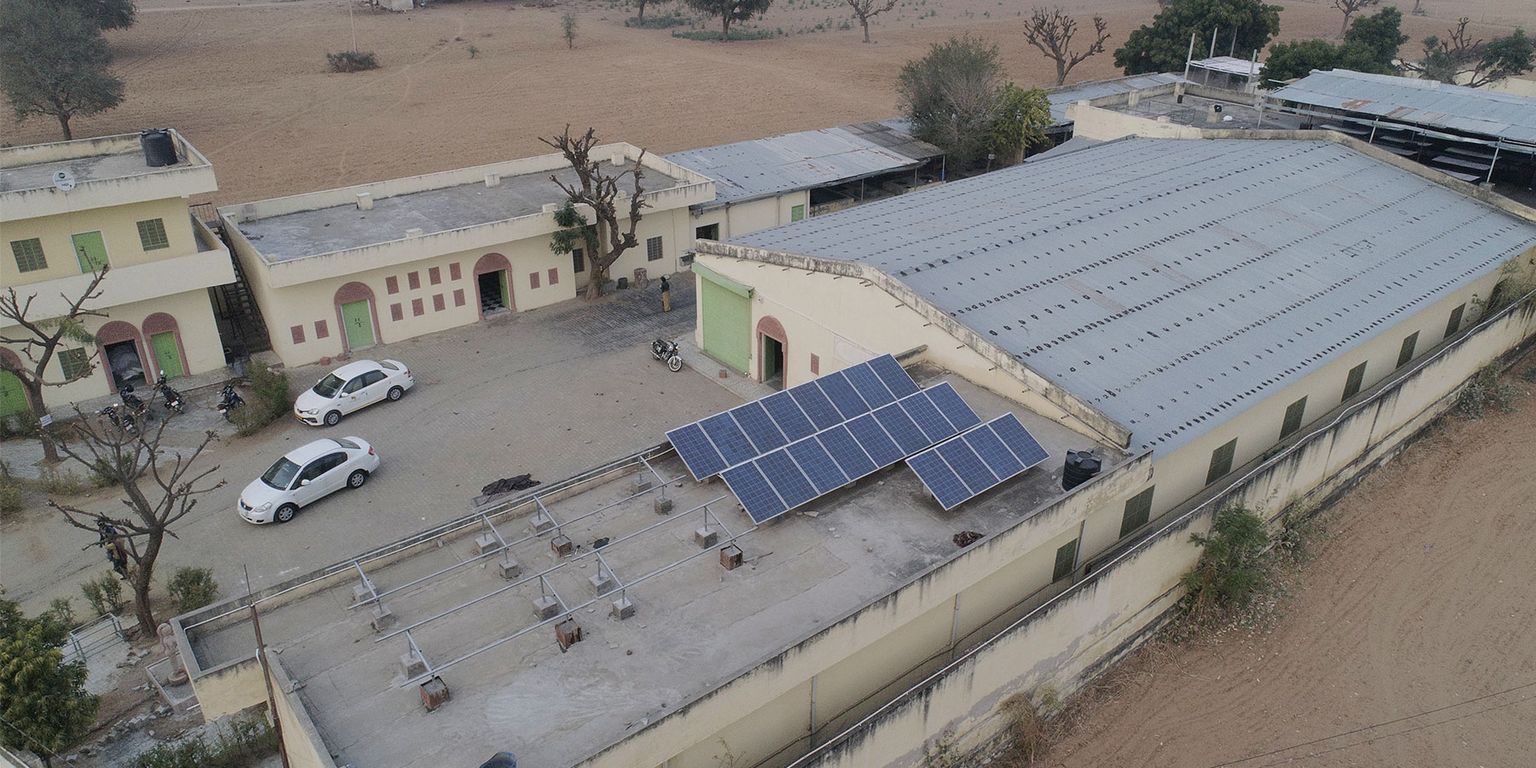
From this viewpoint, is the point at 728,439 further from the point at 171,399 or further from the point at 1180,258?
the point at 171,399

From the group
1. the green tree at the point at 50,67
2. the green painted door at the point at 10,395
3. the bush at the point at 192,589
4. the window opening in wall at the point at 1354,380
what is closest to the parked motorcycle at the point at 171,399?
the green painted door at the point at 10,395

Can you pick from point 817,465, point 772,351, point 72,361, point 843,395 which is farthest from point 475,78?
point 817,465

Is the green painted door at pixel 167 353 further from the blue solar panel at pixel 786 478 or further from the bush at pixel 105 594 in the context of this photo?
the blue solar panel at pixel 786 478

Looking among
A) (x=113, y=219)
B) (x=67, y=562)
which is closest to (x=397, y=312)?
(x=113, y=219)

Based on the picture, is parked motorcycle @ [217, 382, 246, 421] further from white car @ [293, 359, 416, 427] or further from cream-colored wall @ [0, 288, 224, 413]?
cream-colored wall @ [0, 288, 224, 413]

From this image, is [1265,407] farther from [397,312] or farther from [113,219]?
[113,219]

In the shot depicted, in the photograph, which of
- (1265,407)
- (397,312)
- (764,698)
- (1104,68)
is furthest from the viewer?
(1104,68)
